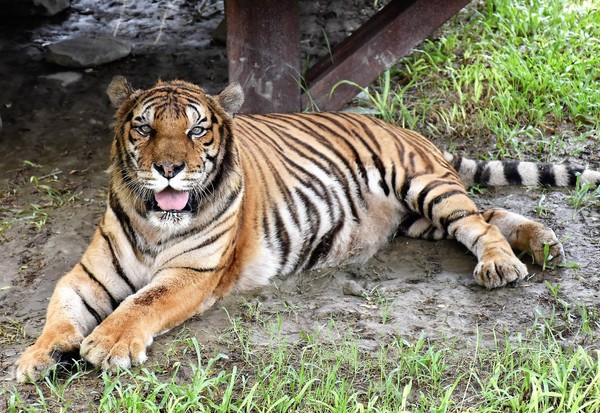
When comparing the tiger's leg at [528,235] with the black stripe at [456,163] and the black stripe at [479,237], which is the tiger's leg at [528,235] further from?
the black stripe at [456,163]

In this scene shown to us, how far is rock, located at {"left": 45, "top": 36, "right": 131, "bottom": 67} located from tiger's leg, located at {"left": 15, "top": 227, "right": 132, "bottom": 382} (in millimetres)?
3218

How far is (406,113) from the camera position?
614cm

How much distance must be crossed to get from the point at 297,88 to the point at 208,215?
1870 millimetres

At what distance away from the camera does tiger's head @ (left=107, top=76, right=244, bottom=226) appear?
3.99 metres

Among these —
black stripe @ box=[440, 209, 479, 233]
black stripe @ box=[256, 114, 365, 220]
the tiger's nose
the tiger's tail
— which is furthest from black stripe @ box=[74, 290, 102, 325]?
the tiger's tail

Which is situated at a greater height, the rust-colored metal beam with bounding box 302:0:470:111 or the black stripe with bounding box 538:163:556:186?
the rust-colored metal beam with bounding box 302:0:470:111

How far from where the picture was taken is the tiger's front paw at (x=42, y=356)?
3611 mm

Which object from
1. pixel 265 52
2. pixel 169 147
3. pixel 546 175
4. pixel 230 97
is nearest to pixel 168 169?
pixel 169 147

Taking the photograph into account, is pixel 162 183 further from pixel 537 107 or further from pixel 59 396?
pixel 537 107

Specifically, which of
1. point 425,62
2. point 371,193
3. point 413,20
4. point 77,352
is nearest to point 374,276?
point 371,193

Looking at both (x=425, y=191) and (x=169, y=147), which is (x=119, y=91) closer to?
(x=169, y=147)

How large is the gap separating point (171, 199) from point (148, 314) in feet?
1.72

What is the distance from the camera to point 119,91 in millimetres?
4215

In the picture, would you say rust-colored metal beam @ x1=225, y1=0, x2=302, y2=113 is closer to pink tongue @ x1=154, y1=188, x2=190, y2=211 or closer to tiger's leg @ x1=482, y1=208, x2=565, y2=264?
tiger's leg @ x1=482, y1=208, x2=565, y2=264
